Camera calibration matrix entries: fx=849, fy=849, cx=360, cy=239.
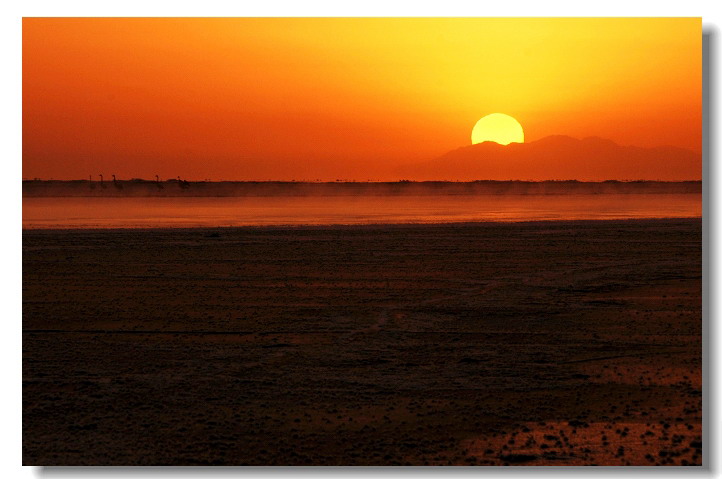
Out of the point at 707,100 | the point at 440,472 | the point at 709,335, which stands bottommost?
the point at 440,472

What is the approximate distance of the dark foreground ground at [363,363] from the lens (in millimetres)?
6113

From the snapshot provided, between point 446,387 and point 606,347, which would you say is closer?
point 446,387

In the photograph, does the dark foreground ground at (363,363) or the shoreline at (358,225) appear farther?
the shoreline at (358,225)

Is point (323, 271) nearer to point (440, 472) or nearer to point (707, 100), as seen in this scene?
point (707, 100)

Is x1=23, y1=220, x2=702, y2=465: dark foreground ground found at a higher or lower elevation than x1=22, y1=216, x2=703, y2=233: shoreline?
lower

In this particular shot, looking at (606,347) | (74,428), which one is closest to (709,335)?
(606,347)

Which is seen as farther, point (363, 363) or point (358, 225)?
point (358, 225)

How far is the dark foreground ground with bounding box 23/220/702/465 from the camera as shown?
611cm

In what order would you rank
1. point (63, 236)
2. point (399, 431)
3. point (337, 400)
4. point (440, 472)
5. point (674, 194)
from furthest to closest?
point (674, 194), point (63, 236), point (337, 400), point (399, 431), point (440, 472)

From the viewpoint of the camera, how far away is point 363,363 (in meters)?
8.00

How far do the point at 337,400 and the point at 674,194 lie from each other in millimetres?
57133

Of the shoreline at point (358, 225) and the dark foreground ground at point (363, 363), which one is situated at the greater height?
the shoreline at point (358, 225)

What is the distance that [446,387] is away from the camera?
7.25 metres

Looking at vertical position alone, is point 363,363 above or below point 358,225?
below
